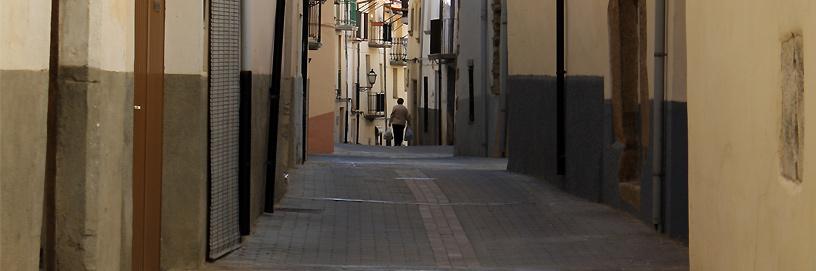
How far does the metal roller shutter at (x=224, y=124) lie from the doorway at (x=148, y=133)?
91cm

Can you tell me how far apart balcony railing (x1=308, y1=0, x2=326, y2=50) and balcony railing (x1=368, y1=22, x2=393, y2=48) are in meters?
29.9

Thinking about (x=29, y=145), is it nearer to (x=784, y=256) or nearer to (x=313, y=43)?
(x=784, y=256)

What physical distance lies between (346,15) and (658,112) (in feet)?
118

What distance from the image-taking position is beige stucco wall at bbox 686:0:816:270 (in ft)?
19.9

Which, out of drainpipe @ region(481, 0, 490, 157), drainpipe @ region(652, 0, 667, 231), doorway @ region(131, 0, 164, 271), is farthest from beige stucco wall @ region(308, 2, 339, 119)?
doorway @ region(131, 0, 164, 271)

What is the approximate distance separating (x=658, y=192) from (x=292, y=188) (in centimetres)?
548

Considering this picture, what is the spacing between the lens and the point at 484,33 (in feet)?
84.4

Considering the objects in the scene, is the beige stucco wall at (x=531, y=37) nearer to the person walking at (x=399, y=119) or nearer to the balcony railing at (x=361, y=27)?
the person walking at (x=399, y=119)

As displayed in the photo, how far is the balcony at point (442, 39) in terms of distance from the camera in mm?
36938

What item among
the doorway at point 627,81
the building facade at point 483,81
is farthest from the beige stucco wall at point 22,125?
the building facade at point 483,81

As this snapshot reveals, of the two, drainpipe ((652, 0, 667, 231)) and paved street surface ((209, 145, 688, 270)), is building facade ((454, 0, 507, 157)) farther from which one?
drainpipe ((652, 0, 667, 231))

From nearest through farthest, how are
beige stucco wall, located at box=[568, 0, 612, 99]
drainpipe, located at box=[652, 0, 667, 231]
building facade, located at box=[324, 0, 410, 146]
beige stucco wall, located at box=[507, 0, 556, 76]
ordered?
drainpipe, located at box=[652, 0, 667, 231] → beige stucco wall, located at box=[568, 0, 612, 99] → beige stucco wall, located at box=[507, 0, 556, 76] → building facade, located at box=[324, 0, 410, 146]

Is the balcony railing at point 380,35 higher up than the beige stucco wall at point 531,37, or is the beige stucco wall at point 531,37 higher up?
the balcony railing at point 380,35

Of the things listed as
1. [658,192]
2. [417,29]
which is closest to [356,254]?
[658,192]
